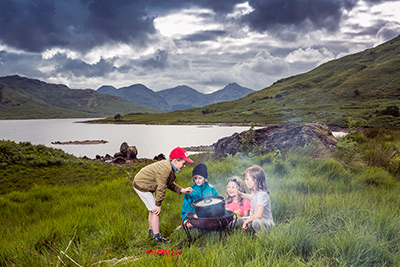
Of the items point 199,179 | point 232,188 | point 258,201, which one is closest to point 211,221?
point 199,179

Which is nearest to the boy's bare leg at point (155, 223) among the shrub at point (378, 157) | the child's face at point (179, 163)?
the child's face at point (179, 163)

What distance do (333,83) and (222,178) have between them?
210 m

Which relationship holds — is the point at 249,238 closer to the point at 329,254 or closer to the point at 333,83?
the point at 329,254

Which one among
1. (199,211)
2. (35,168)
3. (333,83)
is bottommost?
(35,168)

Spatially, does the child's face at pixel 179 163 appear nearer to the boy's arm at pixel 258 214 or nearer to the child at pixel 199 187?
the child at pixel 199 187

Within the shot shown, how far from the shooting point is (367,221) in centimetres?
450

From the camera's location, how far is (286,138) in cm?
1280

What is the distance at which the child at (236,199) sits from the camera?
4.61m

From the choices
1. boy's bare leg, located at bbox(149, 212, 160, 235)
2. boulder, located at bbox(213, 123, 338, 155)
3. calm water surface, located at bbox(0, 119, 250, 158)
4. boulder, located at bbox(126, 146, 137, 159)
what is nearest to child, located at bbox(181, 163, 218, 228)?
boy's bare leg, located at bbox(149, 212, 160, 235)

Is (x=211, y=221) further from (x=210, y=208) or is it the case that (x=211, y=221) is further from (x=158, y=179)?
(x=158, y=179)

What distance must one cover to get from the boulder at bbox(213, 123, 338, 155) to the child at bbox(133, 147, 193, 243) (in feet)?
27.4

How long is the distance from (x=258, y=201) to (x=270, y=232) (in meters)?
0.48

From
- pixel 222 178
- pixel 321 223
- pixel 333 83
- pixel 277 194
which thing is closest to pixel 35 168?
pixel 222 178

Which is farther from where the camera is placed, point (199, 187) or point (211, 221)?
point (199, 187)
